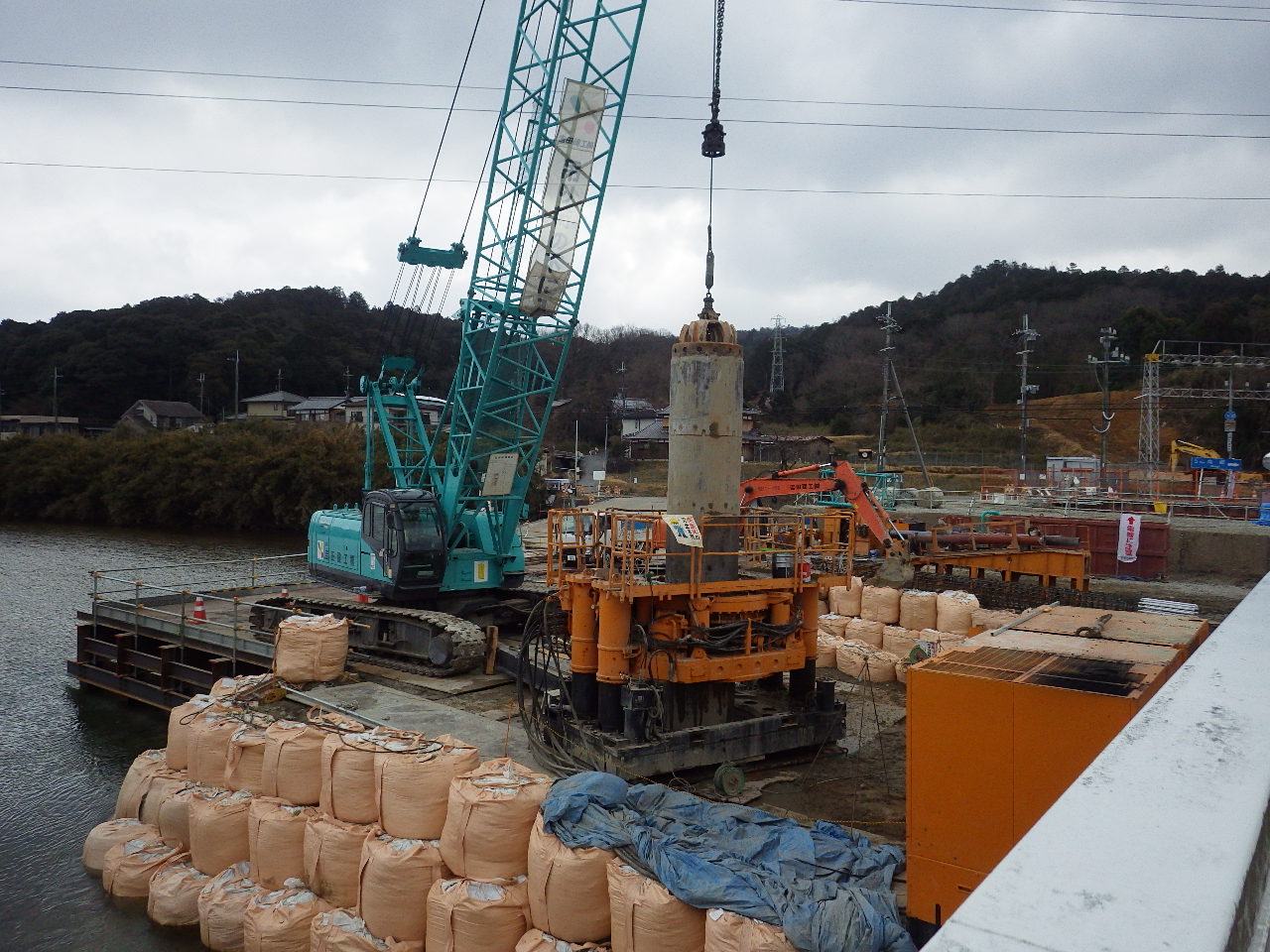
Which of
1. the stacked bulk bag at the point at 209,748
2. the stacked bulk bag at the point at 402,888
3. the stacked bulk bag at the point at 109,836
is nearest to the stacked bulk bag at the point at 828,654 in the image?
the stacked bulk bag at the point at 402,888

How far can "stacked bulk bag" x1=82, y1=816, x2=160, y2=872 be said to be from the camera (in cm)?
981

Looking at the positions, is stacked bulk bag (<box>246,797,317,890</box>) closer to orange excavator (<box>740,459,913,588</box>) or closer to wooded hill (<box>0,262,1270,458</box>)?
orange excavator (<box>740,459,913,588</box>)

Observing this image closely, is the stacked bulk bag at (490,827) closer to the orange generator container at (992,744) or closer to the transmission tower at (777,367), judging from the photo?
the orange generator container at (992,744)

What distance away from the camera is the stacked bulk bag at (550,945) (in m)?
6.28

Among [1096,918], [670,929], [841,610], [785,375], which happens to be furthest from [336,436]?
[1096,918]

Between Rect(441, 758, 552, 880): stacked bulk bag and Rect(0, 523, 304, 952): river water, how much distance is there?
374 centimetres

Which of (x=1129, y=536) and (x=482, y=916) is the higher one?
(x=1129, y=536)

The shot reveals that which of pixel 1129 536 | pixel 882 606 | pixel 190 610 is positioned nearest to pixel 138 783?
pixel 190 610

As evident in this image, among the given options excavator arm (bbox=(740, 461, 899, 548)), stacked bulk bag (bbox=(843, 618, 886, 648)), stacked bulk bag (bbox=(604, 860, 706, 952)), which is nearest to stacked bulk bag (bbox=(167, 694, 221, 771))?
stacked bulk bag (bbox=(604, 860, 706, 952))

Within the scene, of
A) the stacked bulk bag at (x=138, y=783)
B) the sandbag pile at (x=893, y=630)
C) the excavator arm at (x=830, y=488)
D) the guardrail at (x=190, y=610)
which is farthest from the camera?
the guardrail at (x=190, y=610)

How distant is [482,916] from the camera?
662 centimetres

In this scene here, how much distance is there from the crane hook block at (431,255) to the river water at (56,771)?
32.5 feet

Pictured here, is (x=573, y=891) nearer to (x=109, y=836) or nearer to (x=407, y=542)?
(x=109, y=836)

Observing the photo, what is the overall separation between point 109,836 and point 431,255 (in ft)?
38.6
